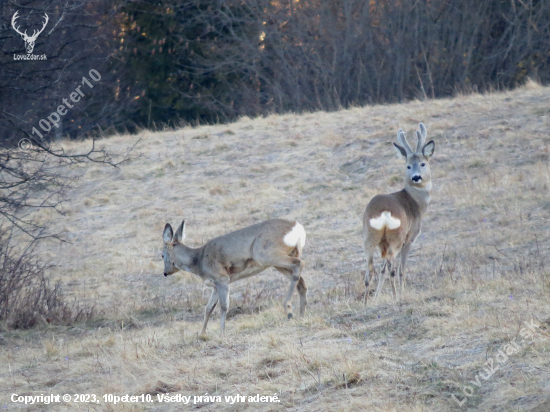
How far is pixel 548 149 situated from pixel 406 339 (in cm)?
1194

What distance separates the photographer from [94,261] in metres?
15.7

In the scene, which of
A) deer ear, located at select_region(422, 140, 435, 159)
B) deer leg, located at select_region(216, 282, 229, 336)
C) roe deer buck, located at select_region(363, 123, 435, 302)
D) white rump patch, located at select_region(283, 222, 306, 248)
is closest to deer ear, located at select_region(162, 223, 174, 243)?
deer leg, located at select_region(216, 282, 229, 336)

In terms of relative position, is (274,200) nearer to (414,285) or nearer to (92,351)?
(414,285)

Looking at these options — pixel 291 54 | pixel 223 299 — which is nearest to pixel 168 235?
pixel 223 299

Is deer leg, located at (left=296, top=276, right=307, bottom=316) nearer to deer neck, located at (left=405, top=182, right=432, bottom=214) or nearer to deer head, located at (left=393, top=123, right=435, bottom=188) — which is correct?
deer neck, located at (left=405, top=182, right=432, bottom=214)

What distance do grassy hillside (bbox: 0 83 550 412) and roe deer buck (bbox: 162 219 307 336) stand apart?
447mm

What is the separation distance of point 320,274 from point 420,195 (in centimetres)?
295

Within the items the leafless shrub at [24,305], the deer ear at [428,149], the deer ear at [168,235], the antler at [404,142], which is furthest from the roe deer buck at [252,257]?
the leafless shrub at [24,305]

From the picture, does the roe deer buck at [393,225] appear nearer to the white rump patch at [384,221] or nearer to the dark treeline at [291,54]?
the white rump patch at [384,221]

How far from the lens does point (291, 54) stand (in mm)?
35594

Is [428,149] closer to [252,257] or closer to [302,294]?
[302,294]

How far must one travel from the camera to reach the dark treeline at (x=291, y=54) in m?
32.7

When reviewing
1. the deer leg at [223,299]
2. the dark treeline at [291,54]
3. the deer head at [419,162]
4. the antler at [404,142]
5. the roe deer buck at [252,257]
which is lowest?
the deer leg at [223,299]

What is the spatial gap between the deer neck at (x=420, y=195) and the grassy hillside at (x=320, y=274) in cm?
101
